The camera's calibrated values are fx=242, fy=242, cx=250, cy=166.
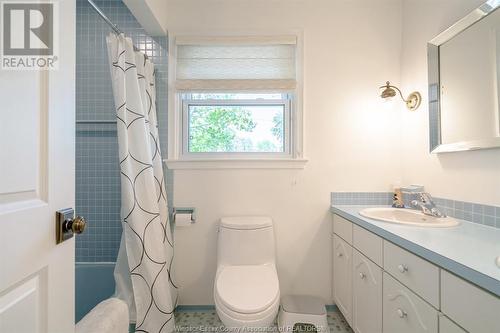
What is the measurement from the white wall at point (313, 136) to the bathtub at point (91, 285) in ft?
1.85

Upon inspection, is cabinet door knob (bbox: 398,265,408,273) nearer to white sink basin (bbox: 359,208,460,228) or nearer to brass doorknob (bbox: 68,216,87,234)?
Result: white sink basin (bbox: 359,208,460,228)

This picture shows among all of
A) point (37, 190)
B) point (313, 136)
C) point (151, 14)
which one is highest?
point (151, 14)

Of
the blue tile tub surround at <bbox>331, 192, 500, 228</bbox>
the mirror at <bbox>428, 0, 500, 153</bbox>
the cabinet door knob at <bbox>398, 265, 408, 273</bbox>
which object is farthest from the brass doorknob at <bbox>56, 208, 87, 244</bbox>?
the mirror at <bbox>428, 0, 500, 153</bbox>

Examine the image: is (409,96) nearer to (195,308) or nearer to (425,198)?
(425,198)

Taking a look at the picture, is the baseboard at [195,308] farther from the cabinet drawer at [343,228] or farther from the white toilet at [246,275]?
the cabinet drawer at [343,228]

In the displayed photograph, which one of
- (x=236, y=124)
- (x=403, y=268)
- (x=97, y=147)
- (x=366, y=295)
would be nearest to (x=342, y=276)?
(x=366, y=295)

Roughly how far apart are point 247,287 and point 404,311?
75 centimetres

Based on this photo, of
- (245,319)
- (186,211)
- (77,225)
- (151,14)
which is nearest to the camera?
(77,225)

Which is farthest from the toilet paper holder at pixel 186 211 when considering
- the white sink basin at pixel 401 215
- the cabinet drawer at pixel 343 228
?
the white sink basin at pixel 401 215

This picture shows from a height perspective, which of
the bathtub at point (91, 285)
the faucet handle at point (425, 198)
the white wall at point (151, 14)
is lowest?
the bathtub at point (91, 285)

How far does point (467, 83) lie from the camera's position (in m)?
1.32

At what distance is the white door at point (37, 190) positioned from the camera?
20.0 inches

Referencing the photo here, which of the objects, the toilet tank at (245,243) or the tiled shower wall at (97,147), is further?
the tiled shower wall at (97,147)

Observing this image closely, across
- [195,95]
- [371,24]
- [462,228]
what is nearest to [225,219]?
[195,95]
